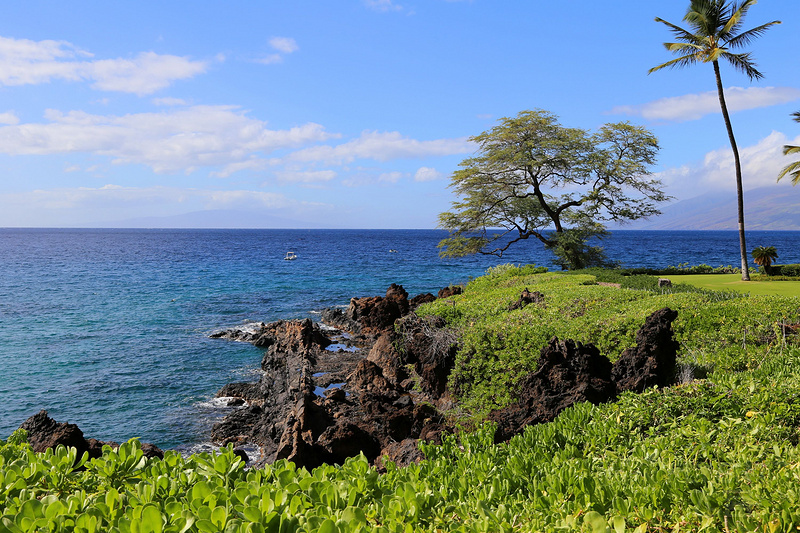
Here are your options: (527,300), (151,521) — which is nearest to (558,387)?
(151,521)

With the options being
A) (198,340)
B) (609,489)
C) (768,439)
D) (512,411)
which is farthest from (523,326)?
(198,340)

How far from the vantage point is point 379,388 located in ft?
46.5

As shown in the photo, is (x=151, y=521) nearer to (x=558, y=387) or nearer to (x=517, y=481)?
(x=517, y=481)

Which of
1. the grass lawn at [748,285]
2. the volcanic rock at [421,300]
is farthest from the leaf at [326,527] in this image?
the volcanic rock at [421,300]

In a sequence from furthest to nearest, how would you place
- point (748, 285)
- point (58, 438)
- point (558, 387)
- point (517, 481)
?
1. point (748, 285)
2. point (58, 438)
3. point (558, 387)
4. point (517, 481)

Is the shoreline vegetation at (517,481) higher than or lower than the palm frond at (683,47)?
lower

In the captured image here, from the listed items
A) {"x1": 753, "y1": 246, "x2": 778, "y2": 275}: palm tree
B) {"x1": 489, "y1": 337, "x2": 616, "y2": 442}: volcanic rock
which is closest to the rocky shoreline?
{"x1": 489, "y1": 337, "x2": 616, "y2": 442}: volcanic rock

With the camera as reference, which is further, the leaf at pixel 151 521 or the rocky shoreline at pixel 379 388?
the rocky shoreline at pixel 379 388

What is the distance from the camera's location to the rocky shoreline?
785cm

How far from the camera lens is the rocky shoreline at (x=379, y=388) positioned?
25.8ft

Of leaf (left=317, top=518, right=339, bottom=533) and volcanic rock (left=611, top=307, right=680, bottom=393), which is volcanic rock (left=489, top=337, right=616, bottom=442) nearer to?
volcanic rock (left=611, top=307, right=680, bottom=393)

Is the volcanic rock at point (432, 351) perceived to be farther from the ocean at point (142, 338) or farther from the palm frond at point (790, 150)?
the palm frond at point (790, 150)

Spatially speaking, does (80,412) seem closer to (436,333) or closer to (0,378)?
(0,378)

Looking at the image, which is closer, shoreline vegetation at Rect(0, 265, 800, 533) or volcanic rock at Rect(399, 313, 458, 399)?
shoreline vegetation at Rect(0, 265, 800, 533)
